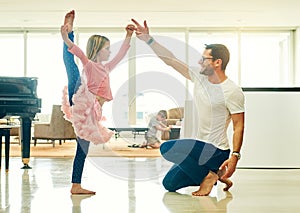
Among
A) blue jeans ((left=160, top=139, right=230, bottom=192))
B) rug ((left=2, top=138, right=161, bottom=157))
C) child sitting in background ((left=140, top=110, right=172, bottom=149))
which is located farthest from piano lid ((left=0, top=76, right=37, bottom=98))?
child sitting in background ((left=140, top=110, right=172, bottom=149))

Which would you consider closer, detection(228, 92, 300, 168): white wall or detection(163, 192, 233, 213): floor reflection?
detection(163, 192, 233, 213): floor reflection

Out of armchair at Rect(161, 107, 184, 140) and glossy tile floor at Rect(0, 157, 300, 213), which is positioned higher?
armchair at Rect(161, 107, 184, 140)

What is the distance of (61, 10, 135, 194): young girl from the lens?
3178 millimetres

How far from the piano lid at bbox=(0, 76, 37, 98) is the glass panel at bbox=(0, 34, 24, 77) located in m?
6.72

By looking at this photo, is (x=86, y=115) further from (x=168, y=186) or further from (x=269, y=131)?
(x=269, y=131)

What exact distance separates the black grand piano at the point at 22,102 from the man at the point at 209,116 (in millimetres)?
2196

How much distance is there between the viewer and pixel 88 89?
10.5ft

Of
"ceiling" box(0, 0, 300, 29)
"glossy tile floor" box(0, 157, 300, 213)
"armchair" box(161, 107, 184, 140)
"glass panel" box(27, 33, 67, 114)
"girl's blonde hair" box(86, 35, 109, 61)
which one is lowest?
"glossy tile floor" box(0, 157, 300, 213)

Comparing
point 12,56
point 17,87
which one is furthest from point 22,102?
point 12,56

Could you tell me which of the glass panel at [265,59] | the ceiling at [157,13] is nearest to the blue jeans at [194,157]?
the ceiling at [157,13]

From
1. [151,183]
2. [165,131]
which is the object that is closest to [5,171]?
[151,183]

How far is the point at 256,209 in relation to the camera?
295 cm

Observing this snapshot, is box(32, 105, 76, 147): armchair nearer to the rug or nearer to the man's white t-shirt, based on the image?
the rug

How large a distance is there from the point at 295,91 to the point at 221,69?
2.46m
